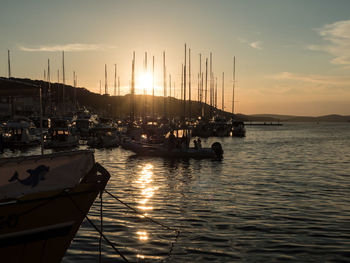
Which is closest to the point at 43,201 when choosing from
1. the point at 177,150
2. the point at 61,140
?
the point at 177,150

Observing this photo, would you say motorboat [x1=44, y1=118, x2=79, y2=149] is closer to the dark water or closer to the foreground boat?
the dark water

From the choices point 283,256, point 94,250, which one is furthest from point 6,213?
point 283,256

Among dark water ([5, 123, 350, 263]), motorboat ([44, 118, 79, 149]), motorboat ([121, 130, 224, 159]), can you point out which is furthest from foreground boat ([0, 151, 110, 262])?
motorboat ([44, 118, 79, 149])

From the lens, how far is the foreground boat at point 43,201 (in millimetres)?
7375

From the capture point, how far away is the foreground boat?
7.38m

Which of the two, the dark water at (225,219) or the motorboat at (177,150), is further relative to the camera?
the motorboat at (177,150)

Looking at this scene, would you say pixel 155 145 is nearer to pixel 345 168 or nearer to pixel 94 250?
A: pixel 345 168

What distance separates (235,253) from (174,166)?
839 inches

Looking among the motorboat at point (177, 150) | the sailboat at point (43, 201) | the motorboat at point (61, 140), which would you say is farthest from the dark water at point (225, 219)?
the motorboat at point (61, 140)

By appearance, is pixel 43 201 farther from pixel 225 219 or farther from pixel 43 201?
pixel 225 219

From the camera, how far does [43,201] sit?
7562 mm

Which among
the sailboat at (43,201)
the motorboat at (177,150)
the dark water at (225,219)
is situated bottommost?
the dark water at (225,219)

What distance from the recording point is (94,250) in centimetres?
1096

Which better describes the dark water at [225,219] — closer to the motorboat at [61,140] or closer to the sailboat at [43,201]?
the sailboat at [43,201]
